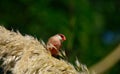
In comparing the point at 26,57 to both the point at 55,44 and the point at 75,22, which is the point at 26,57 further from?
the point at 75,22

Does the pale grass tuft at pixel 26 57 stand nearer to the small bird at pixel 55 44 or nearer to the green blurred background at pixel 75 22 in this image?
the small bird at pixel 55 44

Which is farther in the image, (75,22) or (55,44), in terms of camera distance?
(75,22)

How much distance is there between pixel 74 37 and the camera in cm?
160

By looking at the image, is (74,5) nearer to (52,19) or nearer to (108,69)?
(52,19)

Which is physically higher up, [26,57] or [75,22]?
[75,22]

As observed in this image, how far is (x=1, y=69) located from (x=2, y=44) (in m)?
0.05

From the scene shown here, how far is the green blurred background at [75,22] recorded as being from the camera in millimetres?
1656

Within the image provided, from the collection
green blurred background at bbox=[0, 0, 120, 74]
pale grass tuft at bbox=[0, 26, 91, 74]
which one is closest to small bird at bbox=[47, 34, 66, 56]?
pale grass tuft at bbox=[0, 26, 91, 74]

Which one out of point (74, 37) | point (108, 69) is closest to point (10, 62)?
point (74, 37)

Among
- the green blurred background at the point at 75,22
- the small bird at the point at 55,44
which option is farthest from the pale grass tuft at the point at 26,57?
the green blurred background at the point at 75,22

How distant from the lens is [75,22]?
5.69 feet

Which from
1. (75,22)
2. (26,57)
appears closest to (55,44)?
(26,57)

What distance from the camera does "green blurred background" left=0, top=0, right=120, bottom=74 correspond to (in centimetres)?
166

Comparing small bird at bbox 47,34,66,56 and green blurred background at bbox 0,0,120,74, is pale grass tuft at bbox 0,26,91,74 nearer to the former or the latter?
small bird at bbox 47,34,66,56
